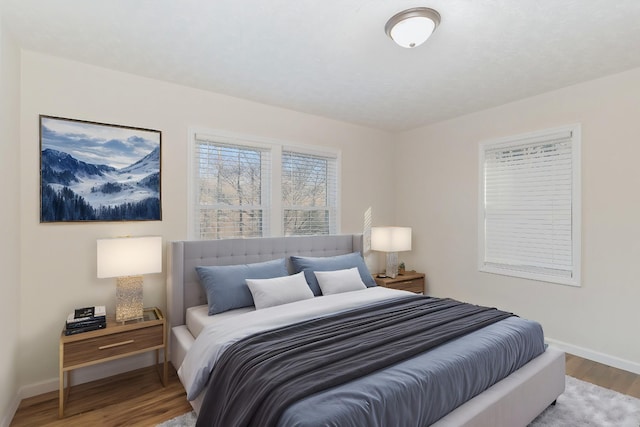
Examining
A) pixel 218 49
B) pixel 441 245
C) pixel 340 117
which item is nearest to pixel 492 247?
pixel 441 245

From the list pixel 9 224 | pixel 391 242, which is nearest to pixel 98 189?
pixel 9 224

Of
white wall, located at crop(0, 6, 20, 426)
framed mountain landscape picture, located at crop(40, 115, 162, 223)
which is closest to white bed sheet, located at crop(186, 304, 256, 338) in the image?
framed mountain landscape picture, located at crop(40, 115, 162, 223)

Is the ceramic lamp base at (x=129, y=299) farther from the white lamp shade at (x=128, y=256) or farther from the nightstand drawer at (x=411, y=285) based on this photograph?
the nightstand drawer at (x=411, y=285)

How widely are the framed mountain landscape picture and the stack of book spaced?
0.73 m

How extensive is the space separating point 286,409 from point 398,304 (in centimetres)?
159

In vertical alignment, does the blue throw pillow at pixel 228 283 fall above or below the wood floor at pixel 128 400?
above

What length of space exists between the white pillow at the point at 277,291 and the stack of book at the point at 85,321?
1.11 metres

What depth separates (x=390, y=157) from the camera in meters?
4.87

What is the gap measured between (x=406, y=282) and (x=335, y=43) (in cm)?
299

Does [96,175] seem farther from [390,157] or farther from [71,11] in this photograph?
[390,157]

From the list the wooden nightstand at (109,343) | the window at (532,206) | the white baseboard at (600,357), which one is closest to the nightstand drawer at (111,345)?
the wooden nightstand at (109,343)

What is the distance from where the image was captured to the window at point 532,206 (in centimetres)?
320

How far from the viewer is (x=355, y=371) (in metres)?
1.59

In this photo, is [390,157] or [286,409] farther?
[390,157]
